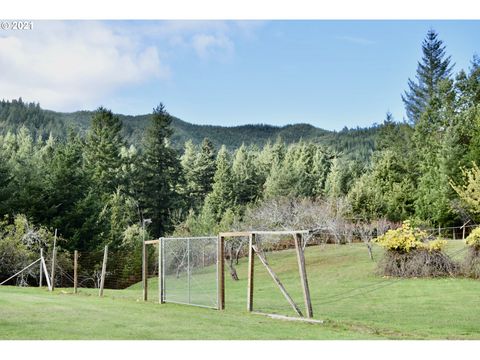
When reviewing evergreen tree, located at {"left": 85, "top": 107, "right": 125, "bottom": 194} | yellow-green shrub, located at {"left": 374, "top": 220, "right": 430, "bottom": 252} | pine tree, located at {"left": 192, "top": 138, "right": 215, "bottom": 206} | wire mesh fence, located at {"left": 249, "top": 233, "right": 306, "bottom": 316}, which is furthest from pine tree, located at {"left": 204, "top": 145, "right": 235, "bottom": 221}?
yellow-green shrub, located at {"left": 374, "top": 220, "right": 430, "bottom": 252}

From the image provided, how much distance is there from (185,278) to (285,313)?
2.50 m

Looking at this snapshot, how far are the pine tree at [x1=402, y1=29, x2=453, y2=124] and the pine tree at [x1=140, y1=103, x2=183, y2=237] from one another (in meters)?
18.8

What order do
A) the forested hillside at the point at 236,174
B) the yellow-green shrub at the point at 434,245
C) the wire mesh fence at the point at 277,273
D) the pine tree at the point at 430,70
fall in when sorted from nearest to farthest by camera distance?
the wire mesh fence at the point at 277,273 → the yellow-green shrub at the point at 434,245 → the forested hillside at the point at 236,174 → the pine tree at the point at 430,70

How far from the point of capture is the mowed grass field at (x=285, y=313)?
284 inches

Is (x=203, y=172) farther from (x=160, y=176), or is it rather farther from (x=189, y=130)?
(x=189, y=130)

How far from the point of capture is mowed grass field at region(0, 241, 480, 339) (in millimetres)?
7215

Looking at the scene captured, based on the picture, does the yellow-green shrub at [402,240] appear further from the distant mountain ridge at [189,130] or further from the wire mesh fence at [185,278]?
the distant mountain ridge at [189,130]

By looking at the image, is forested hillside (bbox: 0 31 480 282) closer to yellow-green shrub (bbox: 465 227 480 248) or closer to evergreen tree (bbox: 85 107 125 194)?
evergreen tree (bbox: 85 107 125 194)

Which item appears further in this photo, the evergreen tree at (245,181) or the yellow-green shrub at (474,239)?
the evergreen tree at (245,181)

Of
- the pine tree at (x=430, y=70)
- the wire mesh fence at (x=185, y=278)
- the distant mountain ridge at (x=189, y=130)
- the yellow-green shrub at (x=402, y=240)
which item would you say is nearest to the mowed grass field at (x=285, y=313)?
the wire mesh fence at (x=185, y=278)

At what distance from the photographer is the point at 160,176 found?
43.5m

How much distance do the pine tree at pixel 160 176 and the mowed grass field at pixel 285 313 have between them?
26.9 metres

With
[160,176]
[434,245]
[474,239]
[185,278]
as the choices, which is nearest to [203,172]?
[160,176]
